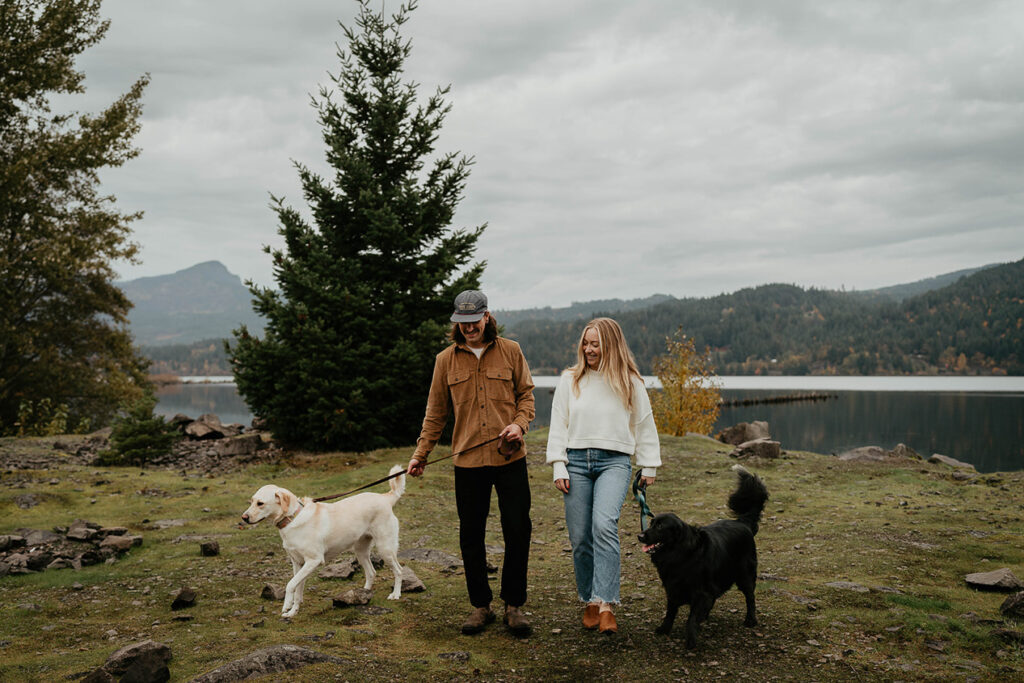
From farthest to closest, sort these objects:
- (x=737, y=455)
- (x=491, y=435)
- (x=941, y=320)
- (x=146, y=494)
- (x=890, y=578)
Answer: (x=941, y=320), (x=737, y=455), (x=146, y=494), (x=890, y=578), (x=491, y=435)

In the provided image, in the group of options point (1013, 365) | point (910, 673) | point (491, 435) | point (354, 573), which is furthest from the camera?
point (1013, 365)

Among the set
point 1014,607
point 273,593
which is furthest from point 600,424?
point 1014,607

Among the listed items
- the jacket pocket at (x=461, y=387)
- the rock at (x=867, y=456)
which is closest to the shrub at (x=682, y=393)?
the rock at (x=867, y=456)

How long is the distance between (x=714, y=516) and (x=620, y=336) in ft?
18.9

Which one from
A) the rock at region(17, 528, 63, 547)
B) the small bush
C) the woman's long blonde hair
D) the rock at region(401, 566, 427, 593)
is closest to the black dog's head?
the woman's long blonde hair

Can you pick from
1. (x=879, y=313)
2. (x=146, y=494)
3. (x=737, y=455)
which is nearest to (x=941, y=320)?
(x=879, y=313)

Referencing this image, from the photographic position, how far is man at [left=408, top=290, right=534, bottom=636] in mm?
5066

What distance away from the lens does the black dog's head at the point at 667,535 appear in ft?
15.5

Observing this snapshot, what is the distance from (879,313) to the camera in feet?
591

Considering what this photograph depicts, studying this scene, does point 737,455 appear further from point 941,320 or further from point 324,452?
point 941,320

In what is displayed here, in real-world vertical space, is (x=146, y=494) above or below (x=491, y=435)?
below

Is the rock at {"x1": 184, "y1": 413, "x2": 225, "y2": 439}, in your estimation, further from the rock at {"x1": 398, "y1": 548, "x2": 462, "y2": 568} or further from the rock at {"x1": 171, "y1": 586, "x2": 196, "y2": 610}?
the rock at {"x1": 171, "y1": 586, "x2": 196, "y2": 610}

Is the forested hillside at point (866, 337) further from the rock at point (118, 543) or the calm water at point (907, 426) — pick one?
the rock at point (118, 543)

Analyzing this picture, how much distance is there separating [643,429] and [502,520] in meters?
1.38
